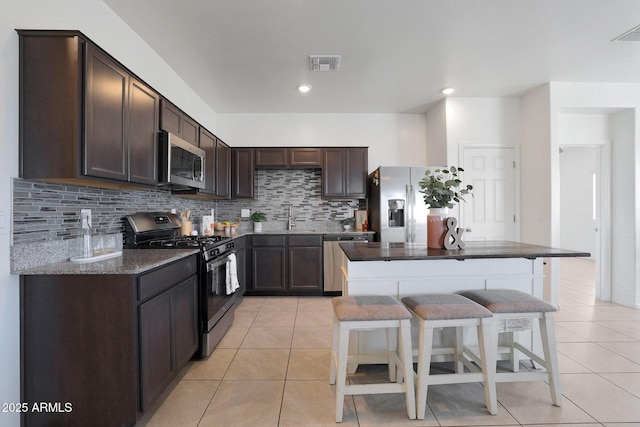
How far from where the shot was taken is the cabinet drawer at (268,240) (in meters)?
3.96

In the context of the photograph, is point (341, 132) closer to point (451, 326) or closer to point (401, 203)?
point (401, 203)

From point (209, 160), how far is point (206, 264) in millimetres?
1574

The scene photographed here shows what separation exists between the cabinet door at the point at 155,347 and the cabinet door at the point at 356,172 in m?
2.92

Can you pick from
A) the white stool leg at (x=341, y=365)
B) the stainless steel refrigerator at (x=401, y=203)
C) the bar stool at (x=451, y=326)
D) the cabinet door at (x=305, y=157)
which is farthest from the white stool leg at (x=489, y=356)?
the cabinet door at (x=305, y=157)

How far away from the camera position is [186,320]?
2086 millimetres

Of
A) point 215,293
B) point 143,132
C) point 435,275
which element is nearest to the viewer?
point 435,275

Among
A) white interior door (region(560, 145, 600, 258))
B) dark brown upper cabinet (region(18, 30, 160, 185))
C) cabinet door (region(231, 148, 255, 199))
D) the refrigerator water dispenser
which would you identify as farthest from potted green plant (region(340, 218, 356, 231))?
white interior door (region(560, 145, 600, 258))

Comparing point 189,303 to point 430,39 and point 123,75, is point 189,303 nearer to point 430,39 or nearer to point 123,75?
point 123,75

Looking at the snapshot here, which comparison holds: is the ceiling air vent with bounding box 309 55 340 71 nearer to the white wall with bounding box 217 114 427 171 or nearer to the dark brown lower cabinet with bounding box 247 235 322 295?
the white wall with bounding box 217 114 427 171

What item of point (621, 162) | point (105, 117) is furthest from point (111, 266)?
point (621, 162)

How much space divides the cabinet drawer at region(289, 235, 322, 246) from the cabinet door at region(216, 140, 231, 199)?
1.10 m

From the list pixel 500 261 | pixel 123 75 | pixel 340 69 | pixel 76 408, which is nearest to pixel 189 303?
pixel 76 408

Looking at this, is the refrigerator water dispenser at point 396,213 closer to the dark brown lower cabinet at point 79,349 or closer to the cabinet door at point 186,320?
the cabinet door at point 186,320

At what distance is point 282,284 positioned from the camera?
13.0 feet
